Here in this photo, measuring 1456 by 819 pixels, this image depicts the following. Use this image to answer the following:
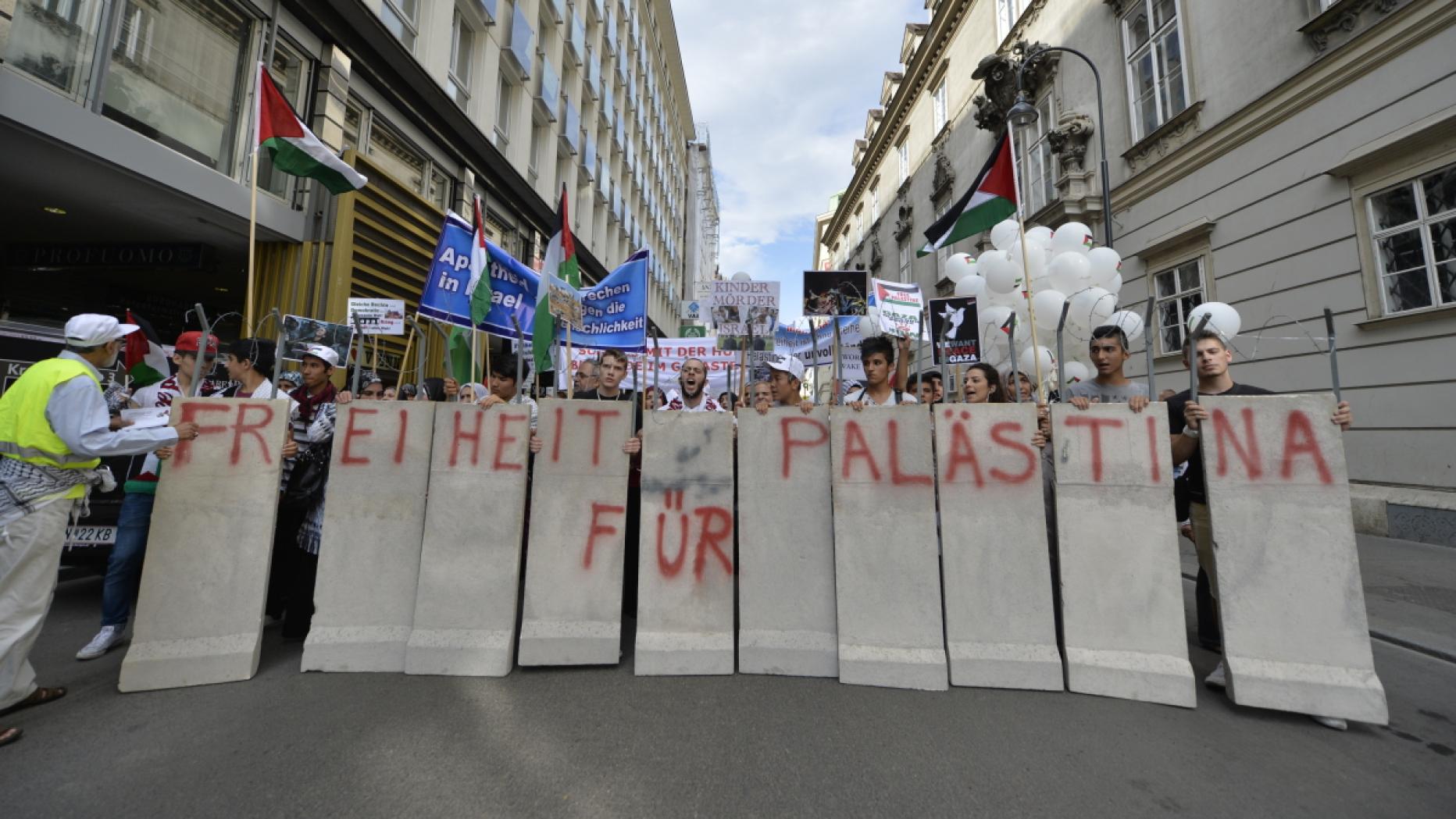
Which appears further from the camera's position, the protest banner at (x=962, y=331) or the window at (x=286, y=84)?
the window at (x=286, y=84)

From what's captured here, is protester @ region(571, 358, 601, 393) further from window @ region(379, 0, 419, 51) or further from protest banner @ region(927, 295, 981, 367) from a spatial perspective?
window @ region(379, 0, 419, 51)

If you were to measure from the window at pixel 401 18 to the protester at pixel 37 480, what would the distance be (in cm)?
1045

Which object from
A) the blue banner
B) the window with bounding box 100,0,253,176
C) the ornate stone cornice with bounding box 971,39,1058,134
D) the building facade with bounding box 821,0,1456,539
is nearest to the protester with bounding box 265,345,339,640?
the blue banner

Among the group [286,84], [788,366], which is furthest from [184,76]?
[788,366]

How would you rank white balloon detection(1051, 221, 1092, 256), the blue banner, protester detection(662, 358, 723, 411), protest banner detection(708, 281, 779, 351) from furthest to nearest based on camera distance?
white balloon detection(1051, 221, 1092, 256), protest banner detection(708, 281, 779, 351), the blue banner, protester detection(662, 358, 723, 411)

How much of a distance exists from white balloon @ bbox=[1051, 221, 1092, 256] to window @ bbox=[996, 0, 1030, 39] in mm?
12851

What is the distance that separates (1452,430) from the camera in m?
7.21

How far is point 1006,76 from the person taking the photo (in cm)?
1761

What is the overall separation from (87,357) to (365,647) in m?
2.14

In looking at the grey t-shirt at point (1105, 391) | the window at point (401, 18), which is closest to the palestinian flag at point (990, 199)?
the grey t-shirt at point (1105, 391)

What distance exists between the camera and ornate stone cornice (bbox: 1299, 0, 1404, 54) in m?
8.02

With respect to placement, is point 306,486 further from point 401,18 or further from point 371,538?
point 401,18

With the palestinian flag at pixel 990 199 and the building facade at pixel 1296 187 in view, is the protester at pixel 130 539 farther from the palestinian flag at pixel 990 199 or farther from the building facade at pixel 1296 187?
the building facade at pixel 1296 187

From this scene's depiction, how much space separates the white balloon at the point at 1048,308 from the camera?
845 cm
